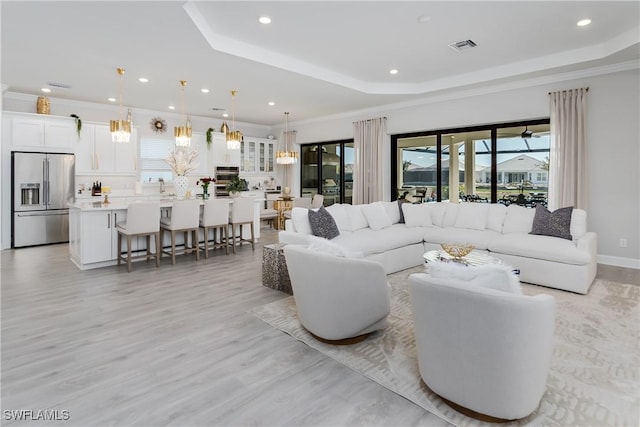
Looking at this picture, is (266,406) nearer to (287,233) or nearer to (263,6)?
(287,233)

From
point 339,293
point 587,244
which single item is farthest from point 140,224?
point 587,244

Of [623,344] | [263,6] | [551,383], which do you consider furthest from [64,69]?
[623,344]

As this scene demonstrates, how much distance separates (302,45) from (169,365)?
13.3ft

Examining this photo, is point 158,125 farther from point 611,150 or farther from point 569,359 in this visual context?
point 611,150

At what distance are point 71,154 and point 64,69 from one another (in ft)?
7.91

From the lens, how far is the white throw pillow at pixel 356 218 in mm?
5367

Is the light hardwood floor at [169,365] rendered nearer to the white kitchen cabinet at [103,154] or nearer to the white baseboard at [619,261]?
the white kitchen cabinet at [103,154]

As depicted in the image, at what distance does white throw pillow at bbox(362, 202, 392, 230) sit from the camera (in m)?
5.48

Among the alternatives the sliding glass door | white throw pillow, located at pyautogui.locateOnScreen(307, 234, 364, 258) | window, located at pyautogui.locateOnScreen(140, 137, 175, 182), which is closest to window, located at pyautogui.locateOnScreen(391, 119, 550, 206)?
the sliding glass door

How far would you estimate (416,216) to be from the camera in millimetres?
5812

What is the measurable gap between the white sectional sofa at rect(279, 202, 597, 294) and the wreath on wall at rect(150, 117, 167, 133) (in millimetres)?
5424

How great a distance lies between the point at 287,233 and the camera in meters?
4.54

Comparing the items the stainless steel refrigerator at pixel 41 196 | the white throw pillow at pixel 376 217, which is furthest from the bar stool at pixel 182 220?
the stainless steel refrigerator at pixel 41 196

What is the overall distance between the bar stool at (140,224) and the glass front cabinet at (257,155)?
4.76 m
